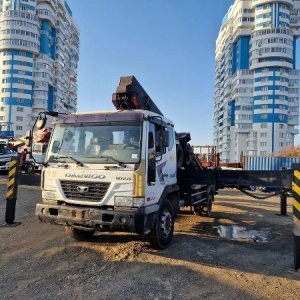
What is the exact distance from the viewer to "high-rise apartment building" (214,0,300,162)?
7575cm

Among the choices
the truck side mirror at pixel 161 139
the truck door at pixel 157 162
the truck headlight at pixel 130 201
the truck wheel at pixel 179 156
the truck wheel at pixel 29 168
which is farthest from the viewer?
the truck wheel at pixel 29 168

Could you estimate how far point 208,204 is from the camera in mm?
10859

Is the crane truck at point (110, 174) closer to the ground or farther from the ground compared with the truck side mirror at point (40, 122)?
closer to the ground

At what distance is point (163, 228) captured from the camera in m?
6.64

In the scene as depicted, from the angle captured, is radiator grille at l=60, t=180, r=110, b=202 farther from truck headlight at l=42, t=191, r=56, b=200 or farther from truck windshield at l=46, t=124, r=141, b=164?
truck windshield at l=46, t=124, r=141, b=164

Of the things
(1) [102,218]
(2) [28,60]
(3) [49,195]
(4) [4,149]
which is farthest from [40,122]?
(2) [28,60]

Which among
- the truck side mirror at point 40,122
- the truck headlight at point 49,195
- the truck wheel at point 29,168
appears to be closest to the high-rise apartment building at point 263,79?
the truck wheel at point 29,168

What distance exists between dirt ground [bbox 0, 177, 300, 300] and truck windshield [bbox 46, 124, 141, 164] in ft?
6.00

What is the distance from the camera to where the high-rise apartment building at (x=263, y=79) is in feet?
249

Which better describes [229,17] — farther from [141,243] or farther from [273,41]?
[141,243]

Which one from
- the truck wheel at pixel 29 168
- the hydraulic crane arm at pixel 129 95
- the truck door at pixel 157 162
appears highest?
the hydraulic crane arm at pixel 129 95

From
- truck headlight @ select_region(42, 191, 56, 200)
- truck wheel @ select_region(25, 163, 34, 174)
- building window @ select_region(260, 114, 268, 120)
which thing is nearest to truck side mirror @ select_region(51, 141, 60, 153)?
truck headlight @ select_region(42, 191, 56, 200)

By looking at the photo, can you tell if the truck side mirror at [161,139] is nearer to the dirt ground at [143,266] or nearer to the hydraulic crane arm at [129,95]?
the hydraulic crane arm at [129,95]

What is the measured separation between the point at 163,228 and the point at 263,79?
77.1 metres
